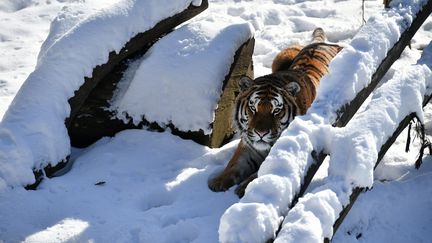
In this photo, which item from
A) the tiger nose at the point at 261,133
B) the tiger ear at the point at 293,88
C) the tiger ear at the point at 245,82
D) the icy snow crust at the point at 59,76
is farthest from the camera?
the tiger ear at the point at 245,82

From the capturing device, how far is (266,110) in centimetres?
381

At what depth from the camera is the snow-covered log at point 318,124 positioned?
7.45ft

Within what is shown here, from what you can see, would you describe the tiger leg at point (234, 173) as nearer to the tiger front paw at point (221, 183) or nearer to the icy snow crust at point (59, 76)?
the tiger front paw at point (221, 183)

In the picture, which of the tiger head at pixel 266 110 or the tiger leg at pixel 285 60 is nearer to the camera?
the tiger head at pixel 266 110

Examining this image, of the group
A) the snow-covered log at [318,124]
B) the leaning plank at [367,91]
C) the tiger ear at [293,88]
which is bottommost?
the tiger ear at [293,88]

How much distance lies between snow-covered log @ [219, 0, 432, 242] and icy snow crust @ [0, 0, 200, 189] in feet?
5.67

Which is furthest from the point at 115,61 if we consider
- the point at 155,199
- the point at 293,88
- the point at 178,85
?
the point at 293,88

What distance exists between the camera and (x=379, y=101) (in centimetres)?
302

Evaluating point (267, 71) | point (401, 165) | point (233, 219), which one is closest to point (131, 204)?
point (233, 219)

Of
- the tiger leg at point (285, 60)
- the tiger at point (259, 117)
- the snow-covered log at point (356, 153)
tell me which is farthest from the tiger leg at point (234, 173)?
the tiger leg at point (285, 60)

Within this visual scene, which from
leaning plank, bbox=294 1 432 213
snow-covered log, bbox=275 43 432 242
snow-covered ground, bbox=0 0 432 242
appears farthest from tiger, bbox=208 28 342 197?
snow-covered log, bbox=275 43 432 242

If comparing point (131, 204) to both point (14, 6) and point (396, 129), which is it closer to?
point (396, 129)

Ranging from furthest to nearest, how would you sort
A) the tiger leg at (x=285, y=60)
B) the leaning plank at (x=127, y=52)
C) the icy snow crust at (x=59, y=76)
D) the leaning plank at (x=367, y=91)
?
the tiger leg at (x=285, y=60) < the leaning plank at (x=127, y=52) < the icy snow crust at (x=59, y=76) < the leaning plank at (x=367, y=91)

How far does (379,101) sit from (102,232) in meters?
1.69
